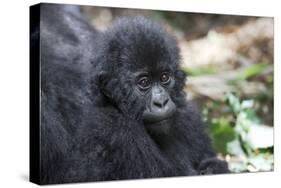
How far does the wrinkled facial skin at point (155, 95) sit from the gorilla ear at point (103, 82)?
28 centimetres

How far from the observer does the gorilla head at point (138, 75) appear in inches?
197

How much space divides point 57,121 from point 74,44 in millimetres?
1472

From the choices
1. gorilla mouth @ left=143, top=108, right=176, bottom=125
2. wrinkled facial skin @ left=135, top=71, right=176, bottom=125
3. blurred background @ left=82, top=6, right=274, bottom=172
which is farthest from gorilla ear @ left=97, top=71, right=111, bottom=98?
blurred background @ left=82, top=6, right=274, bottom=172

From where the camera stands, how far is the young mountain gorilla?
16.1ft

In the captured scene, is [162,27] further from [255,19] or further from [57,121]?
[255,19]

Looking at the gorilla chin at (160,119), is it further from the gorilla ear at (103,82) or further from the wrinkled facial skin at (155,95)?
the gorilla ear at (103,82)

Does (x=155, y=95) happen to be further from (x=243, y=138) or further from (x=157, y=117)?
(x=243, y=138)

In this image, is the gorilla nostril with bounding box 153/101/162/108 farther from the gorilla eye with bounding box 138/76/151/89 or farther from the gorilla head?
the gorilla eye with bounding box 138/76/151/89

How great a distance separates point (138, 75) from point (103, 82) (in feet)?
1.12

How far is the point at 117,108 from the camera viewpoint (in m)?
5.05

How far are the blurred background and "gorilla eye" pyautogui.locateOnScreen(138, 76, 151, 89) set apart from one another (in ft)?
5.09

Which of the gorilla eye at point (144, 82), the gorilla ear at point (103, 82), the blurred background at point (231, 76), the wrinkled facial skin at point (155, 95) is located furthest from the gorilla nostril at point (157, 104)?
the blurred background at point (231, 76)

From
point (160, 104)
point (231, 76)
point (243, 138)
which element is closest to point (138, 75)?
point (160, 104)

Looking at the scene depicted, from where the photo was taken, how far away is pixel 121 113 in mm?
5035
